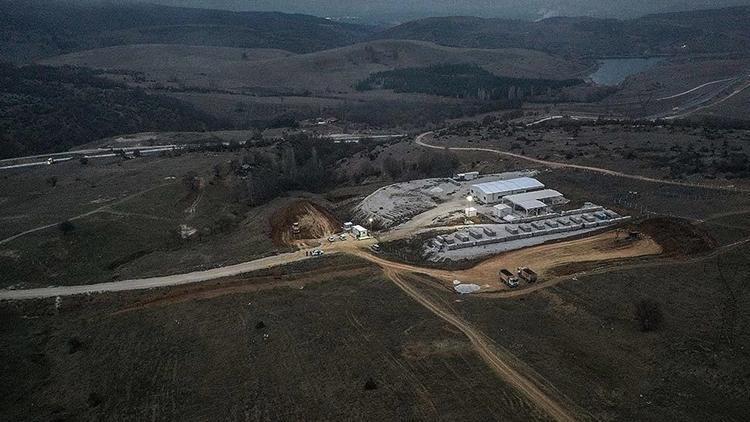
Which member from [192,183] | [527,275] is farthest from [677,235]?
[192,183]

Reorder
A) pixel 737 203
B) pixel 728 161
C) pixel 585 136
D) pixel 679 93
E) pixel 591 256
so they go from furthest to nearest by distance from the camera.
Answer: pixel 679 93, pixel 585 136, pixel 728 161, pixel 737 203, pixel 591 256

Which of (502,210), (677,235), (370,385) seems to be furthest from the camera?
(502,210)

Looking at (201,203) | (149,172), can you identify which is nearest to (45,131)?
(149,172)

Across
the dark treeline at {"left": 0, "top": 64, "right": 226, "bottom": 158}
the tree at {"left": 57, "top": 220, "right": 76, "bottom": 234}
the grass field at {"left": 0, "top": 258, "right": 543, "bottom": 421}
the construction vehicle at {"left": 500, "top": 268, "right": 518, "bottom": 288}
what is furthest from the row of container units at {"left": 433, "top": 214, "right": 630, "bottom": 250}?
the dark treeline at {"left": 0, "top": 64, "right": 226, "bottom": 158}

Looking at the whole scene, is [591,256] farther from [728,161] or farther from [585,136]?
[585,136]

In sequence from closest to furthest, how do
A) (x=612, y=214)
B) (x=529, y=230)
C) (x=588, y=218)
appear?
(x=529, y=230) → (x=588, y=218) → (x=612, y=214)

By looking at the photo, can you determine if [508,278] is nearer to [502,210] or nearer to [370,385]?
[502,210]

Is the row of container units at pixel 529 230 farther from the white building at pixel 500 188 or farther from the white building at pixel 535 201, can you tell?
the white building at pixel 500 188
